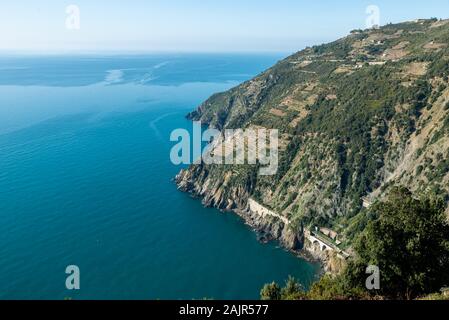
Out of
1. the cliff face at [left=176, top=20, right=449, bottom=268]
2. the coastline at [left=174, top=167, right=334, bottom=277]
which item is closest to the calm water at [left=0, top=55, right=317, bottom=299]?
the coastline at [left=174, top=167, right=334, bottom=277]

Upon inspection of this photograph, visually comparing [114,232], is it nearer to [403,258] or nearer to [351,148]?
[351,148]

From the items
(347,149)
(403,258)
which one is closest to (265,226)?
(347,149)

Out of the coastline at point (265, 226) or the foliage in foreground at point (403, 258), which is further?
the coastline at point (265, 226)

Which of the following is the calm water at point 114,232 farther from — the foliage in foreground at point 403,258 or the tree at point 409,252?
the tree at point 409,252

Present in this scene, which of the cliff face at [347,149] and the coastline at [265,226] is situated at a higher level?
the cliff face at [347,149]

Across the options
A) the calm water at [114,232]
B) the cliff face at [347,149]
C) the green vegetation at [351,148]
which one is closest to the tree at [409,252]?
the green vegetation at [351,148]

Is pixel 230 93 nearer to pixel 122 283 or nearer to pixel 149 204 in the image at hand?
pixel 149 204
